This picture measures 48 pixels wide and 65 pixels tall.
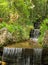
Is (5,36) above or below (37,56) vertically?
above

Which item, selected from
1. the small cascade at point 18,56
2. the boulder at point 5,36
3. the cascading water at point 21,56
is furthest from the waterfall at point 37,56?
the boulder at point 5,36

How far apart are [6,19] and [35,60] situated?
790 centimetres

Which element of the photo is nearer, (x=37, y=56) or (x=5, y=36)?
(x=37, y=56)

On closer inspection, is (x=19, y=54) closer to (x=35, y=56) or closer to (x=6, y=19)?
(x=35, y=56)

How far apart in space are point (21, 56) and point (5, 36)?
8.61 ft

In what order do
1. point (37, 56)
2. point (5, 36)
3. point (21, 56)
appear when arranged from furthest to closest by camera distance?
point (5, 36) → point (21, 56) → point (37, 56)

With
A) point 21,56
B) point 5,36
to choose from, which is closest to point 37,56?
point 21,56

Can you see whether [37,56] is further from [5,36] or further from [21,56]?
[5,36]

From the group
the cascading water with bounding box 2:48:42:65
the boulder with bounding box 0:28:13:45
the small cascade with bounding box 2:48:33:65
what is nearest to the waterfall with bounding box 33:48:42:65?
the cascading water with bounding box 2:48:42:65

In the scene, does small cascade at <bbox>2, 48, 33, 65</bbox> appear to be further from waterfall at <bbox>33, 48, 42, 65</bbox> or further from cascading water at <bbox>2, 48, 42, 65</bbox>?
waterfall at <bbox>33, 48, 42, 65</bbox>

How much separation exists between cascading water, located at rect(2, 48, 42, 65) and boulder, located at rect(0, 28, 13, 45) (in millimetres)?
1717

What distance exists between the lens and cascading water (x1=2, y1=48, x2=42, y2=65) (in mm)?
15664

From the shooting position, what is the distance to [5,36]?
1814 cm

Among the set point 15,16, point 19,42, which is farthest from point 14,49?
point 15,16
